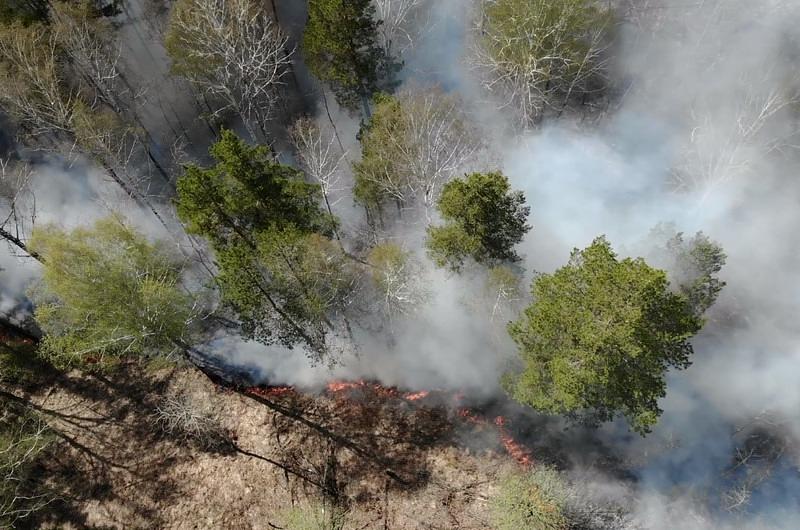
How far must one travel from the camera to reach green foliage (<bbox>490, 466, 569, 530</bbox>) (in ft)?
59.4

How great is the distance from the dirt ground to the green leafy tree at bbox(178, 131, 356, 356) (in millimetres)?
4600

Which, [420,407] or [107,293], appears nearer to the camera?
[107,293]

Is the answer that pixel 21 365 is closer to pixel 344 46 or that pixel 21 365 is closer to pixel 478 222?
pixel 344 46

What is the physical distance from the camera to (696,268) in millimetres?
17266

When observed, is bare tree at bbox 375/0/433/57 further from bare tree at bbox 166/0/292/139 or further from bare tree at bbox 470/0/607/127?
bare tree at bbox 166/0/292/139

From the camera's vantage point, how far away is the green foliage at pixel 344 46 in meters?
20.7

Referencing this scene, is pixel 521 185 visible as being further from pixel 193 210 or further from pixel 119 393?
pixel 119 393

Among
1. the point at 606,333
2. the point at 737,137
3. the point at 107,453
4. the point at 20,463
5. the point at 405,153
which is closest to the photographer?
the point at 606,333

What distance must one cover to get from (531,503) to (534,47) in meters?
18.6

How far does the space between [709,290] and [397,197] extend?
12.1 metres

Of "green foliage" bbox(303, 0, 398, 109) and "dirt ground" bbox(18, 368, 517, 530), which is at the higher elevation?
"green foliage" bbox(303, 0, 398, 109)

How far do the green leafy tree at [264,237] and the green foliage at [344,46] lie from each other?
244 inches

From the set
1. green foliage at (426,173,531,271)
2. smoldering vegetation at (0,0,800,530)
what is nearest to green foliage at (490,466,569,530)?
smoldering vegetation at (0,0,800,530)

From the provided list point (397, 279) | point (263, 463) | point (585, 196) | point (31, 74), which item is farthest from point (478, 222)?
point (31, 74)
